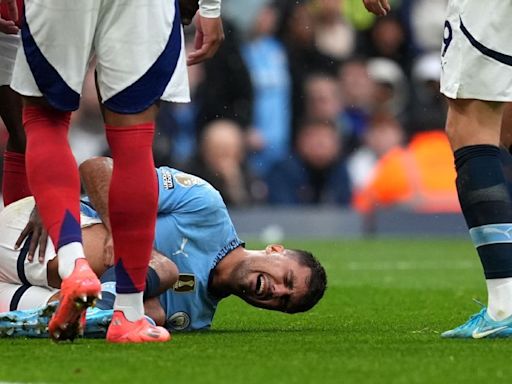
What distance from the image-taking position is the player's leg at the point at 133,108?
4895 millimetres

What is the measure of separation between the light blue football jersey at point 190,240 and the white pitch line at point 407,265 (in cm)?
456

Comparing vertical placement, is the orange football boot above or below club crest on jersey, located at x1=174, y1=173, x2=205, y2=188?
above

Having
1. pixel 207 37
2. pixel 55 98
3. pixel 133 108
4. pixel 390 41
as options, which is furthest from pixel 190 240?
pixel 390 41

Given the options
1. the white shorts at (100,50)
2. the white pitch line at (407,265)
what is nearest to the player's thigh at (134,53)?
the white shorts at (100,50)

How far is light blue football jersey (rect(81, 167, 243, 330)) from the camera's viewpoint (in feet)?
19.3

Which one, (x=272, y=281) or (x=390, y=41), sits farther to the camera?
(x=390, y=41)

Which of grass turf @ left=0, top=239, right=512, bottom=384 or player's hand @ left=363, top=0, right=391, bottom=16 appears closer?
grass turf @ left=0, top=239, right=512, bottom=384

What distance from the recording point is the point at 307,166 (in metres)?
14.8

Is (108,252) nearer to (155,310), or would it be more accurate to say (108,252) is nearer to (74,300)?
(155,310)

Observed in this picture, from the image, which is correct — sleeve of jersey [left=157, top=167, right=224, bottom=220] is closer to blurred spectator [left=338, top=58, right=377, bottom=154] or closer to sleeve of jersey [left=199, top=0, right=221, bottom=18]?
sleeve of jersey [left=199, top=0, right=221, bottom=18]

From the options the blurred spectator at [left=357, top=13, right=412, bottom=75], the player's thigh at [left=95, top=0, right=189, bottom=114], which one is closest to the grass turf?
the player's thigh at [left=95, top=0, right=189, bottom=114]

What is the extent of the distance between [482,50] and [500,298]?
0.88 m

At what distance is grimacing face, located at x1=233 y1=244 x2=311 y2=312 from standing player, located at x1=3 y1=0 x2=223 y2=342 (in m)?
0.89

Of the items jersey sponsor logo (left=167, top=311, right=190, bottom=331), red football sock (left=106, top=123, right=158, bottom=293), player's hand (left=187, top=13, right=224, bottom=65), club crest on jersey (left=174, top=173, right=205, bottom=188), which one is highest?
player's hand (left=187, top=13, right=224, bottom=65)
